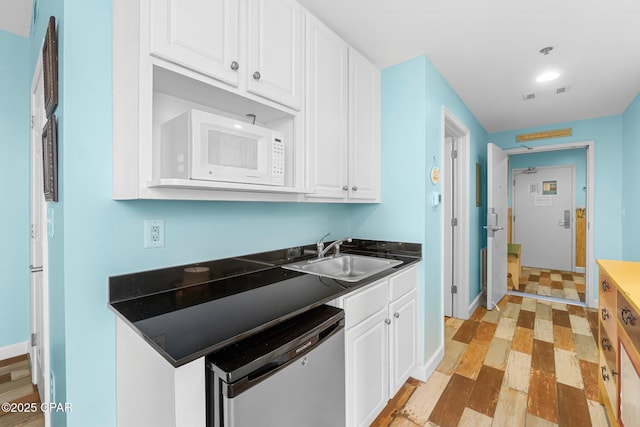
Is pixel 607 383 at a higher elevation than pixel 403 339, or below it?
below

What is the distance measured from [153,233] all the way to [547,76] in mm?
3297

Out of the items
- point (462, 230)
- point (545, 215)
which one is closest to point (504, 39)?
point (462, 230)

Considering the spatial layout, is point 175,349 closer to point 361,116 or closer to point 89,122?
point 89,122

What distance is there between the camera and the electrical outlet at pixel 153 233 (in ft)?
4.35

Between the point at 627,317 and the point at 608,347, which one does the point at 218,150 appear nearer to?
the point at 627,317

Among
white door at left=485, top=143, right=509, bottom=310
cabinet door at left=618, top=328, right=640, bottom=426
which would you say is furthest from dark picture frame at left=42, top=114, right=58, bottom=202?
white door at left=485, top=143, right=509, bottom=310

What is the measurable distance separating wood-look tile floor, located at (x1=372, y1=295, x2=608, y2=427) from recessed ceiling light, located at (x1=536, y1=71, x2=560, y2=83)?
7.93 ft

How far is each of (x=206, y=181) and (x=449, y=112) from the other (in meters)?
2.33

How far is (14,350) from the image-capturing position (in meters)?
2.34

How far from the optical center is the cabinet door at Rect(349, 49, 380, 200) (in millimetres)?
2078

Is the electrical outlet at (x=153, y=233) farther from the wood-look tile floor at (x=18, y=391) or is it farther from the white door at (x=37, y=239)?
the wood-look tile floor at (x=18, y=391)

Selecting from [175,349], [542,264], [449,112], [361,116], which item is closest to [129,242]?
[175,349]

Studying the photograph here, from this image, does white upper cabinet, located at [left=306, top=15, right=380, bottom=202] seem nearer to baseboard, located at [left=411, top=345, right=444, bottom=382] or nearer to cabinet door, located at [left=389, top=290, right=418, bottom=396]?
cabinet door, located at [left=389, top=290, right=418, bottom=396]

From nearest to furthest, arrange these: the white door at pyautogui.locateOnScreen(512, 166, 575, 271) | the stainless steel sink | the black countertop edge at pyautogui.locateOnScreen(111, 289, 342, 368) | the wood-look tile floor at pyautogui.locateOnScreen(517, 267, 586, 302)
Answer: the black countertop edge at pyautogui.locateOnScreen(111, 289, 342, 368) < the stainless steel sink < the wood-look tile floor at pyautogui.locateOnScreen(517, 267, 586, 302) < the white door at pyautogui.locateOnScreen(512, 166, 575, 271)
